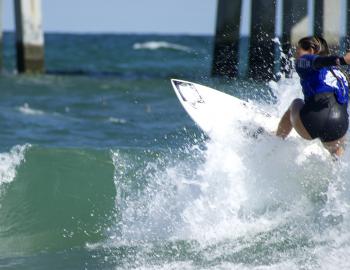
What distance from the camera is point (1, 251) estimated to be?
320 inches

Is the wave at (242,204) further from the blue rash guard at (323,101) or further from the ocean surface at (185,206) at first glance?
the blue rash guard at (323,101)

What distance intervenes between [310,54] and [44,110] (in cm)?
1071

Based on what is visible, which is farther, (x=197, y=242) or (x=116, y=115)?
(x=116, y=115)

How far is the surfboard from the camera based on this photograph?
27.9ft

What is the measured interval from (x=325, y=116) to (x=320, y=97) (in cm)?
16

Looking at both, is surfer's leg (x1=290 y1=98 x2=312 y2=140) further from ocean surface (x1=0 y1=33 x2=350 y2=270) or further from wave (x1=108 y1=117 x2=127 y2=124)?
wave (x1=108 y1=117 x2=127 y2=124)

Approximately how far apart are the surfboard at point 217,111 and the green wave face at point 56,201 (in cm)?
123

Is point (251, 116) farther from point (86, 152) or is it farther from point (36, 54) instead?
point (36, 54)

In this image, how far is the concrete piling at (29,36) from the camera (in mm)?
22109

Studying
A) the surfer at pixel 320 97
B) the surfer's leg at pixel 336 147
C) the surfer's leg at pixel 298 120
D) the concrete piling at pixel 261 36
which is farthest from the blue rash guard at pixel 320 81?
the concrete piling at pixel 261 36

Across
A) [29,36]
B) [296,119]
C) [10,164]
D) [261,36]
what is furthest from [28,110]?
[296,119]

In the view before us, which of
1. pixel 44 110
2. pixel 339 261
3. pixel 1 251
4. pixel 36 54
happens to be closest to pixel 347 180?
pixel 339 261

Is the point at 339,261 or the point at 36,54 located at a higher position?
the point at 339,261

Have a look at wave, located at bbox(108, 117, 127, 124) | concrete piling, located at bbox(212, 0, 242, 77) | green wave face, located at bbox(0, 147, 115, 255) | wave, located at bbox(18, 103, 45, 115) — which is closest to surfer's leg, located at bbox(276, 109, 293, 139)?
green wave face, located at bbox(0, 147, 115, 255)
